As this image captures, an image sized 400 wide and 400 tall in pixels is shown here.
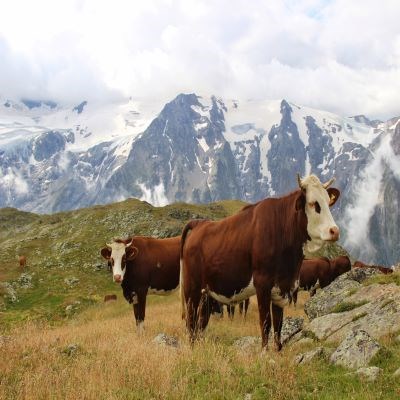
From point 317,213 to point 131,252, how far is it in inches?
457

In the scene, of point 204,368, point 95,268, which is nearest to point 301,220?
point 204,368

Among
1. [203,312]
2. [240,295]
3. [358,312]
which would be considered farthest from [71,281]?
[240,295]

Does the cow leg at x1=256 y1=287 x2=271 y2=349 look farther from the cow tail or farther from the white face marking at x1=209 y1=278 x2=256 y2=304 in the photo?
the cow tail

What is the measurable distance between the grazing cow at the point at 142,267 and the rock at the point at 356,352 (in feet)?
34.0

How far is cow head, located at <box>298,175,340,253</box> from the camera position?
10.5 m

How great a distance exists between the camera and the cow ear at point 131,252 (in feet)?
67.1

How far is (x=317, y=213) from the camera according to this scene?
10633 mm

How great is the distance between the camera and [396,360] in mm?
9594

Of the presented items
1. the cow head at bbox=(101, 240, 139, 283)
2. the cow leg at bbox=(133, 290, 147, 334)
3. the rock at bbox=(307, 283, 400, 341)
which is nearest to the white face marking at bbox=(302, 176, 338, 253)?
the rock at bbox=(307, 283, 400, 341)

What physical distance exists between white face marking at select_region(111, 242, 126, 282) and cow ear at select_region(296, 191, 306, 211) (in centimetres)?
1079

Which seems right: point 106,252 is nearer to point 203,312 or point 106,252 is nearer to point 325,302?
point 203,312

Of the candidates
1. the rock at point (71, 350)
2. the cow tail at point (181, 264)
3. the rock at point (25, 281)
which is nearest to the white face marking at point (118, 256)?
the cow tail at point (181, 264)

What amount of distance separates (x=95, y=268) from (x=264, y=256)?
45.9m

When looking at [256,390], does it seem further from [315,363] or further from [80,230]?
[80,230]
